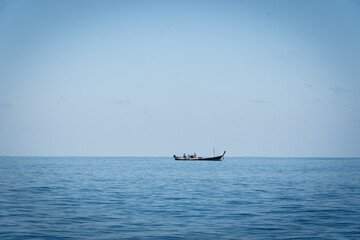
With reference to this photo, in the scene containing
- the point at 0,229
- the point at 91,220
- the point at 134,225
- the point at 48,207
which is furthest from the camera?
the point at 48,207

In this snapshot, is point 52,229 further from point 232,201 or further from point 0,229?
point 232,201

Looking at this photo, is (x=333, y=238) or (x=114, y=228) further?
(x=114, y=228)

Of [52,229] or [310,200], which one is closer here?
[52,229]

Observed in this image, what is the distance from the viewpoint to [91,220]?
67.7ft

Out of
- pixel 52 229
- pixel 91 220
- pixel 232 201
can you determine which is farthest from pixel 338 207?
pixel 52 229

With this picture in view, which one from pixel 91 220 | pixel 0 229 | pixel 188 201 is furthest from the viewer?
pixel 188 201

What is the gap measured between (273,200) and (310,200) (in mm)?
3530

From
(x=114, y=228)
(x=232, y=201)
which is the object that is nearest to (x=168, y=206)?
(x=232, y=201)

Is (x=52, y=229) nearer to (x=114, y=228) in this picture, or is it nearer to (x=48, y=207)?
(x=114, y=228)

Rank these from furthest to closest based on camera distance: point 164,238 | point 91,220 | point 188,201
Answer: point 188,201 → point 91,220 → point 164,238

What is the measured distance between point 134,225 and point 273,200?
1521 centimetres

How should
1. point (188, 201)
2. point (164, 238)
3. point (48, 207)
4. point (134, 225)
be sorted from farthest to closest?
point (188, 201), point (48, 207), point (134, 225), point (164, 238)

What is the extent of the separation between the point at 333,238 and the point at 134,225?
10691mm

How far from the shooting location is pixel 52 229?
18.3 meters
